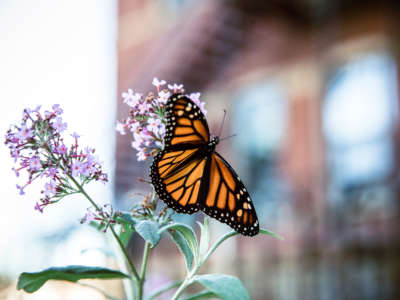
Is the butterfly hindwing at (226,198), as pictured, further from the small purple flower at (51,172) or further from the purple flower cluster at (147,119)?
the small purple flower at (51,172)

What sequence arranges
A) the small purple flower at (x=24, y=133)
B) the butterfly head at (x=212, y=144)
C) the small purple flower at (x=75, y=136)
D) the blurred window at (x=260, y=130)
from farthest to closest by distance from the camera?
the blurred window at (x=260, y=130) < the butterfly head at (x=212, y=144) < the small purple flower at (x=75, y=136) < the small purple flower at (x=24, y=133)

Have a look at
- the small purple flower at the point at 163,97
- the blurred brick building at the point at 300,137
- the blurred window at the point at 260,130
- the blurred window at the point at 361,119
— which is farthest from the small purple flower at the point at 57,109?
the blurred window at the point at 260,130

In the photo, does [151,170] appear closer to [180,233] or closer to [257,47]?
[180,233]

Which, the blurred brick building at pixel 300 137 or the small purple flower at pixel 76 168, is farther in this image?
the blurred brick building at pixel 300 137

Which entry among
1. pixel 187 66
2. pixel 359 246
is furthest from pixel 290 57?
pixel 359 246

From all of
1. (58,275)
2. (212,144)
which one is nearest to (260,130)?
(212,144)

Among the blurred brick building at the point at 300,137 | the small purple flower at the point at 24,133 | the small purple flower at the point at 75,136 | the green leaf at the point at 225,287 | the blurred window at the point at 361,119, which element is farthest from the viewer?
the blurred window at the point at 361,119

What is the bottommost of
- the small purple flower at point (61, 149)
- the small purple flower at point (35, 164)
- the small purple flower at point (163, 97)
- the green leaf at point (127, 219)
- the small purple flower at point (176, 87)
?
the green leaf at point (127, 219)

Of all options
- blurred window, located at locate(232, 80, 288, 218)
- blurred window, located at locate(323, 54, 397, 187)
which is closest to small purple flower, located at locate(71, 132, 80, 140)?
blurred window, located at locate(323, 54, 397, 187)
